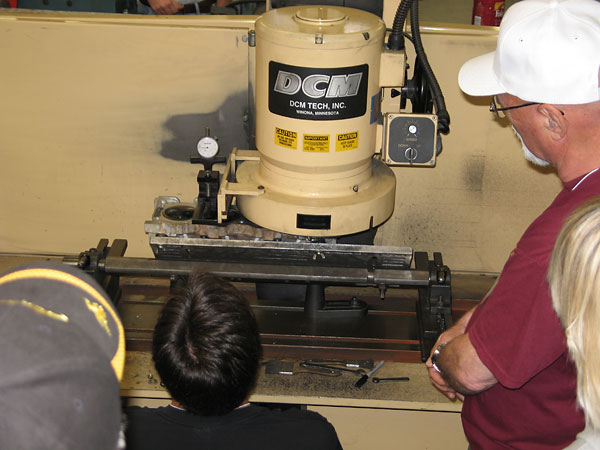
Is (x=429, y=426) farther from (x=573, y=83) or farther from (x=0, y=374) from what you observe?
(x=0, y=374)

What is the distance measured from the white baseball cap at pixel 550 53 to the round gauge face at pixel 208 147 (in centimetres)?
95

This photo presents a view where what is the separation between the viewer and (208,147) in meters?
2.16

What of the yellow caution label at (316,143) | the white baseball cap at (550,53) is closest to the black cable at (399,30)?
the yellow caution label at (316,143)

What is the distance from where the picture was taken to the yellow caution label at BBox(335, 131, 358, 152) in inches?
72.8

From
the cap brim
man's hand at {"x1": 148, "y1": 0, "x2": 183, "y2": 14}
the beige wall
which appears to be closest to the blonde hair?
the cap brim

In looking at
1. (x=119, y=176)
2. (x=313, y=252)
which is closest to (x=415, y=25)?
(x=313, y=252)

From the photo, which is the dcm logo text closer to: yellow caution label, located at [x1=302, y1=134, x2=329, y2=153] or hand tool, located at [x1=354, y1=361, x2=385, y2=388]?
yellow caution label, located at [x1=302, y1=134, x2=329, y2=153]

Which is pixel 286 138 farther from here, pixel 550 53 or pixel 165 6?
pixel 165 6

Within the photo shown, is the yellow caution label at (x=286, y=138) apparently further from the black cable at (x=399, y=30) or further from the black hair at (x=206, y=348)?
the black hair at (x=206, y=348)

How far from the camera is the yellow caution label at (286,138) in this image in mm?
1849

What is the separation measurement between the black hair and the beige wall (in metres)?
1.19

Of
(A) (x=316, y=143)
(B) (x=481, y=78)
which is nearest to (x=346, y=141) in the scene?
(A) (x=316, y=143)

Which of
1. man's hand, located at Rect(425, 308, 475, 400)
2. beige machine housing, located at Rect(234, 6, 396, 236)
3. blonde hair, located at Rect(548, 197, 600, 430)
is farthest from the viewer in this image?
beige machine housing, located at Rect(234, 6, 396, 236)

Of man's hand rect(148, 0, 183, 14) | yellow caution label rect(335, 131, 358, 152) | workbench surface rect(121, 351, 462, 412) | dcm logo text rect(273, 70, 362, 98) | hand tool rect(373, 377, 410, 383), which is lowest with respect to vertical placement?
workbench surface rect(121, 351, 462, 412)
